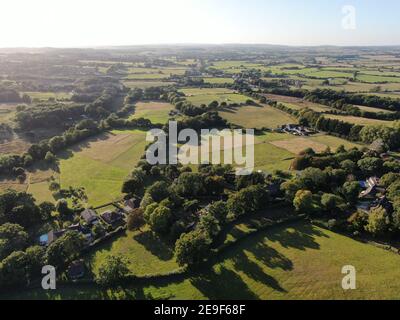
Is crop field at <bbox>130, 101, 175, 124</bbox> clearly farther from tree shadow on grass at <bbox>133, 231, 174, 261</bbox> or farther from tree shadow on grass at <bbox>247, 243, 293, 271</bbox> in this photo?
tree shadow on grass at <bbox>247, 243, 293, 271</bbox>

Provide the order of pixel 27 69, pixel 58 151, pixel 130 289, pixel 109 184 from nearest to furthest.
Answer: pixel 130 289 → pixel 109 184 → pixel 58 151 → pixel 27 69

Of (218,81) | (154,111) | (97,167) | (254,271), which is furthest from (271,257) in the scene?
(218,81)

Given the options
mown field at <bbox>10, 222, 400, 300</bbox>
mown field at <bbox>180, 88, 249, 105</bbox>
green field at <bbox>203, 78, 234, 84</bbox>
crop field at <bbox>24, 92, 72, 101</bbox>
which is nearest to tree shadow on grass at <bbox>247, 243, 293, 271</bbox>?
mown field at <bbox>10, 222, 400, 300</bbox>

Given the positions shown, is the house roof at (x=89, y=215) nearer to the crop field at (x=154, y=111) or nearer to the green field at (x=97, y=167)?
the green field at (x=97, y=167)

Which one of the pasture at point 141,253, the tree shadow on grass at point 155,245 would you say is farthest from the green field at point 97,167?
the tree shadow on grass at point 155,245

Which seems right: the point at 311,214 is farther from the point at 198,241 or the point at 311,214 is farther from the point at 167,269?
the point at 167,269

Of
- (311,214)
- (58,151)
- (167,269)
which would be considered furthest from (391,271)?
(58,151)
